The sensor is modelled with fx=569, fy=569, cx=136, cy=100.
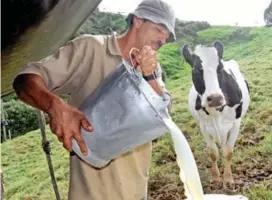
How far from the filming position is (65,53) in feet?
3.38

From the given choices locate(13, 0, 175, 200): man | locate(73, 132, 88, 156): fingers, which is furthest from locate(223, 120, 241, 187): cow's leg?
locate(73, 132, 88, 156): fingers

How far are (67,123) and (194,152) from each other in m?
3.13

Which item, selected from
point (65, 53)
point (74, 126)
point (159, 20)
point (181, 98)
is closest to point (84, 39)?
point (65, 53)

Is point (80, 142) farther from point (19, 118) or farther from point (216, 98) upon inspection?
point (19, 118)

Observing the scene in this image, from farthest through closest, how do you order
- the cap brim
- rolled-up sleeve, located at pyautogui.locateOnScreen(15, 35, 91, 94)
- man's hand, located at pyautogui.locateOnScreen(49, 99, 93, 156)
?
the cap brim → rolled-up sleeve, located at pyautogui.locateOnScreen(15, 35, 91, 94) → man's hand, located at pyautogui.locateOnScreen(49, 99, 93, 156)

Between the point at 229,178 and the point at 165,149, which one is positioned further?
the point at 165,149

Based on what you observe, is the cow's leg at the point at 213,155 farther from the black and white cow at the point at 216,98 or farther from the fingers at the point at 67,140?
the fingers at the point at 67,140

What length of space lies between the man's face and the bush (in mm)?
4331

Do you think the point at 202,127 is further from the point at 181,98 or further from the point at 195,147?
the point at 181,98

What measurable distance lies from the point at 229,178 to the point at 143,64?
2.42 meters

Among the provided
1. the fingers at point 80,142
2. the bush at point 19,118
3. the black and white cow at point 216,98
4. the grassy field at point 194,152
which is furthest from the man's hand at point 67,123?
the bush at point 19,118

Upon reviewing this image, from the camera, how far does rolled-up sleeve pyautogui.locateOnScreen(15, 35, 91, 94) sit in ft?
3.16

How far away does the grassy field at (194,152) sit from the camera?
3447 millimetres

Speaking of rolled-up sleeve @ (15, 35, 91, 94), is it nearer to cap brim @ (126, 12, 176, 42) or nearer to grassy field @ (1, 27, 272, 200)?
cap brim @ (126, 12, 176, 42)
